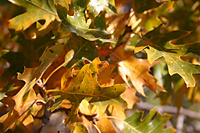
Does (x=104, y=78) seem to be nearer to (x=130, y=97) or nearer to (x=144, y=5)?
(x=130, y=97)

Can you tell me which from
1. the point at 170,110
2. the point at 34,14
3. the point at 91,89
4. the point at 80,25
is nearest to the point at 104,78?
the point at 91,89

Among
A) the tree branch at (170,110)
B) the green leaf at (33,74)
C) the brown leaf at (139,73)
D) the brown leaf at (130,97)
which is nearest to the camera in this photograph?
the green leaf at (33,74)

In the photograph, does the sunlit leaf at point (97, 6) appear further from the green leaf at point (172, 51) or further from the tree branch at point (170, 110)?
the tree branch at point (170, 110)

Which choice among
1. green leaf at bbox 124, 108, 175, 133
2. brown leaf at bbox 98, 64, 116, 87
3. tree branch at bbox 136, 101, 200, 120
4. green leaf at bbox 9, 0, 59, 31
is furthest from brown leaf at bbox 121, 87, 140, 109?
tree branch at bbox 136, 101, 200, 120

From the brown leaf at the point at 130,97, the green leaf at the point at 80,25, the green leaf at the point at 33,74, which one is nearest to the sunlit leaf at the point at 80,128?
the green leaf at the point at 33,74

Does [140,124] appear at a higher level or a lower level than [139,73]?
lower

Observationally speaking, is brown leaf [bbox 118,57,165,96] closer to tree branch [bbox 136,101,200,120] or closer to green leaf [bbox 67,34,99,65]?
green leaf [bbox 67,34,99,65]
